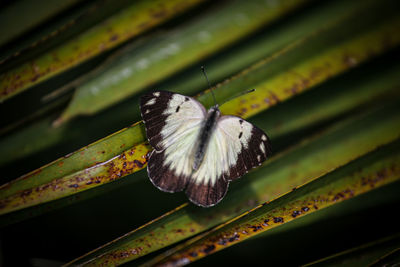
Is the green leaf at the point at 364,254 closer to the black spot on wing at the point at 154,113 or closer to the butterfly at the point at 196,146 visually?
the butterfly at the point at 196,146

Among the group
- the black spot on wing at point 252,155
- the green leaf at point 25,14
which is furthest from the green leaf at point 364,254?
the green leaf at point 25,14

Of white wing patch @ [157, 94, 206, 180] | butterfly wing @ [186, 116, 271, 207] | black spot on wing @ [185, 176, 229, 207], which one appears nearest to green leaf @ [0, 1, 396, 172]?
white wing patch @ [157, 94, 206, 180]

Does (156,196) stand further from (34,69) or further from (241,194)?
(34,69)

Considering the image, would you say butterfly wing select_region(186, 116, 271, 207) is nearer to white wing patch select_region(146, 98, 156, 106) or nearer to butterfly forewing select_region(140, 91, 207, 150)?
butterfly forewing select_region(140, 91, 207, 150)

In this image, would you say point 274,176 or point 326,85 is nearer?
point 274,176

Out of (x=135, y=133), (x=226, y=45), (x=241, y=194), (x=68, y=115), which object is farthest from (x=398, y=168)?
(x=68, y=115)

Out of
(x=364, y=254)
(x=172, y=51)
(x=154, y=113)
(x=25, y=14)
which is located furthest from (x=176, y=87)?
(x=364, y=254)

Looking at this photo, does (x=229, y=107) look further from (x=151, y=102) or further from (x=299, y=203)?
(x=299, y=203)
